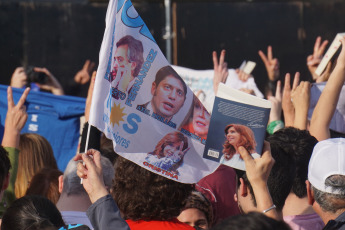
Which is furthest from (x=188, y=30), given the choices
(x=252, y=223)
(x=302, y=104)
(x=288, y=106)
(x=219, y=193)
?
(x=252, y=223)

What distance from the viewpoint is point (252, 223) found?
6.21 feet

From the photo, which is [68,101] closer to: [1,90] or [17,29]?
[1,90]

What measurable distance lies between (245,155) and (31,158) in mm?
2196

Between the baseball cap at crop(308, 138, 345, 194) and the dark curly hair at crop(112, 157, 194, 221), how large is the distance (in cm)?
58

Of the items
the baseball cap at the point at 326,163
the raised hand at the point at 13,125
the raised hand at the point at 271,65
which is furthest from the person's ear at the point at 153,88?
the raised hand at the point at 271,65

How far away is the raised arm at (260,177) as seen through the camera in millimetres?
2920

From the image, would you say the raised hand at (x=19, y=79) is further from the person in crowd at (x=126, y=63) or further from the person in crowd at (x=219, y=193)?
the person in crowd at (x=126, y=63)

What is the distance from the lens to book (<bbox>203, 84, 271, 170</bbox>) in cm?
304

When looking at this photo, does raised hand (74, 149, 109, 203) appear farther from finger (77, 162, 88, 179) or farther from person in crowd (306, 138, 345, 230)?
person in crowd (306, 138, 345, 230)

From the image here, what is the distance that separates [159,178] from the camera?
3188mm

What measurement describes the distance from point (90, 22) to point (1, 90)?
5.73 feet

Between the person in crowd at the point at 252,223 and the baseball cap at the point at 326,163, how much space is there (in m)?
1.10

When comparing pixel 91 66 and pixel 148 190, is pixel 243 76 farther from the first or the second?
pixel 148 190

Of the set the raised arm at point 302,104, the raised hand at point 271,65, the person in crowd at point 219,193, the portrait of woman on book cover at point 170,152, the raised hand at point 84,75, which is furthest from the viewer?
the raised hand at point 84,75
